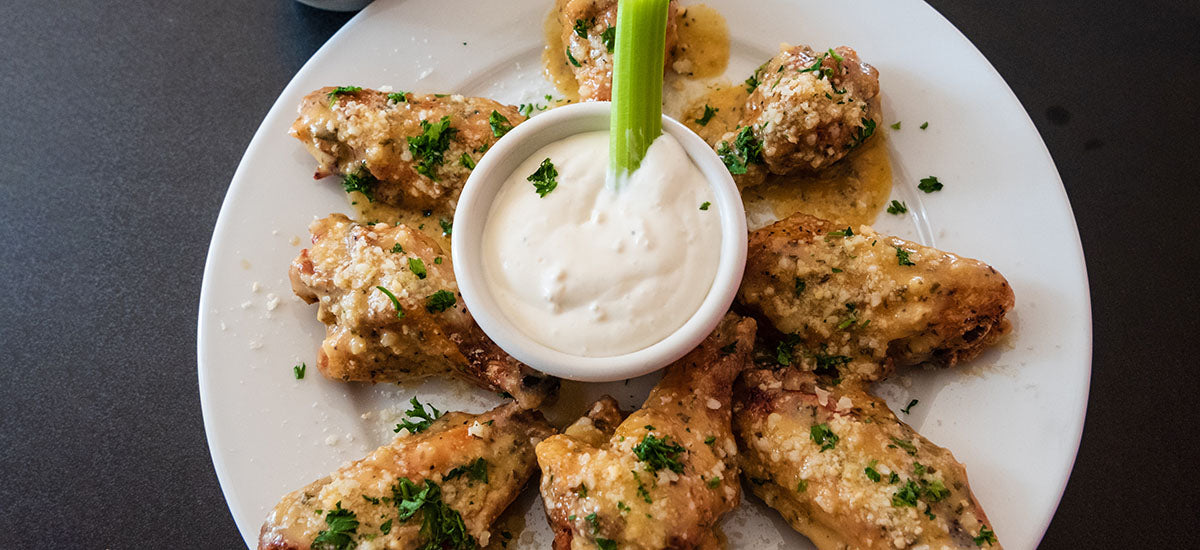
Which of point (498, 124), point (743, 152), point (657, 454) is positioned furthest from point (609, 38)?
point (657, 454)

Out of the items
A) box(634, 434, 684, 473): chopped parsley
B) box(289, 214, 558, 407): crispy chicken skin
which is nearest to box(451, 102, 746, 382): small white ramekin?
box(634, 434, 684, 473): chopped parsley

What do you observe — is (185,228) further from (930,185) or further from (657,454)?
(930,185)

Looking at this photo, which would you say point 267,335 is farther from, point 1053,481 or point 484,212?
point 1053,481

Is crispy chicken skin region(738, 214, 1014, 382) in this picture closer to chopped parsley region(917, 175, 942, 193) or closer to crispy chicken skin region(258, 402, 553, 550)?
chopped parsley region(917, 175, 942, 193)

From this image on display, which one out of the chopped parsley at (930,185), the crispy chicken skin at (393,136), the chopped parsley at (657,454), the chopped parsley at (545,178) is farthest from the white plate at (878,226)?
the chopped parsley at (545,178)

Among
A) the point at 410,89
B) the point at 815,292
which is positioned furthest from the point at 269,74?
the point at 815,292

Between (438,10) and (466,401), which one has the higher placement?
(438,10)

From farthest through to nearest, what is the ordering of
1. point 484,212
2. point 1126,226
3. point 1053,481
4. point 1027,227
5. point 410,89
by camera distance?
point 1126,226, point 410,89, point 1027,227, point 1053,481, point 484,212
